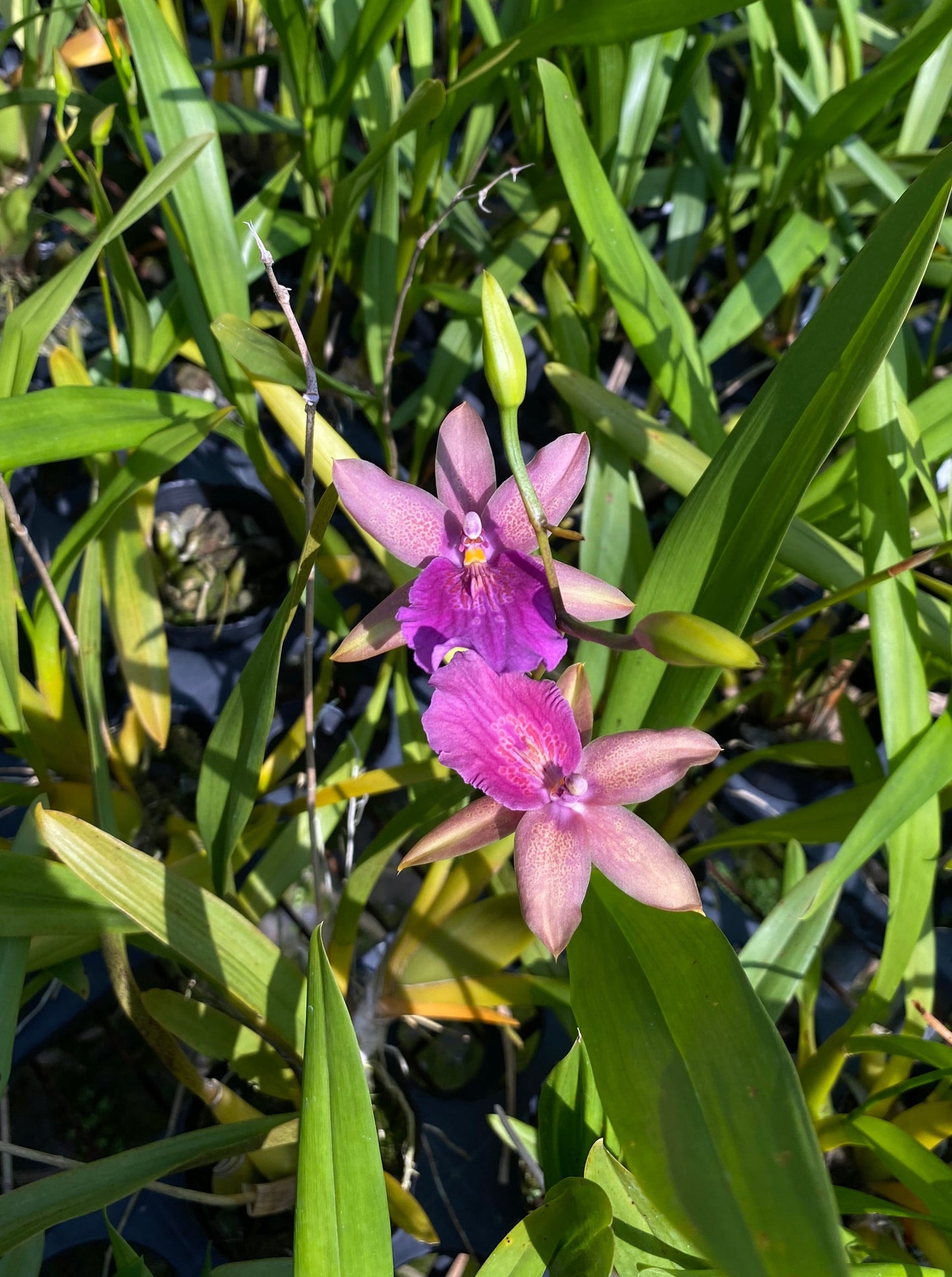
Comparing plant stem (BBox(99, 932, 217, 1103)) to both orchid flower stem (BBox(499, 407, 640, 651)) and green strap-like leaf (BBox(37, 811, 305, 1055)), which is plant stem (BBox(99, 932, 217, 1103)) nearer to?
green strap-like leaf (BBox(37, 811, 305, 1055))

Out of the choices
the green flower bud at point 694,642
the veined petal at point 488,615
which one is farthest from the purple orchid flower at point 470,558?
the green flower bud at point 694,642

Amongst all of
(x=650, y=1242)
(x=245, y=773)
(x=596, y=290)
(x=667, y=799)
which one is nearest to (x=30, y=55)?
(x=596, y=290)

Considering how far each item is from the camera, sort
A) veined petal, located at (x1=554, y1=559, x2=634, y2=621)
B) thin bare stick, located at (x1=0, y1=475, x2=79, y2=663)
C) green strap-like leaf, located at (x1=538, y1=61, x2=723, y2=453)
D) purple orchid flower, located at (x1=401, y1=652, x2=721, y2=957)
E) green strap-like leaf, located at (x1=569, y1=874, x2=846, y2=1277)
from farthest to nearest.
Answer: green strap-like leaf, located at (x1=538, y1=61, x2=723, y2=453) < thin bare stick, located at (x1=0, y1=475, x2=79, y2=663) < veined petal, located at (x1=554, y1=559, x2=634, y2=621) < purple orchid flower, located at (x1=401, y1=652, x2=721, y2=957) < green strap-like leaf, located at (x1=569, y1=874, x2=846, y2=1277)

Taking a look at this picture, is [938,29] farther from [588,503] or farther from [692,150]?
[692,150]

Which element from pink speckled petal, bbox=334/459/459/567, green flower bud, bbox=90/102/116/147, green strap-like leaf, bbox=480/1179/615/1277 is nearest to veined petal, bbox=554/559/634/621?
pink speckled petal, bbox=334/459/459/567

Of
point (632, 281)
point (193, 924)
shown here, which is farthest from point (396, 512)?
point (632, 281)

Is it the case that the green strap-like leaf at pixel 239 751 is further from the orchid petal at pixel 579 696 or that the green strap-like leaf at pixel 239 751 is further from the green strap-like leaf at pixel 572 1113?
the green strap-like leaf at pixel 572 1113

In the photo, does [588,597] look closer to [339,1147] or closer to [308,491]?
[308,491]
